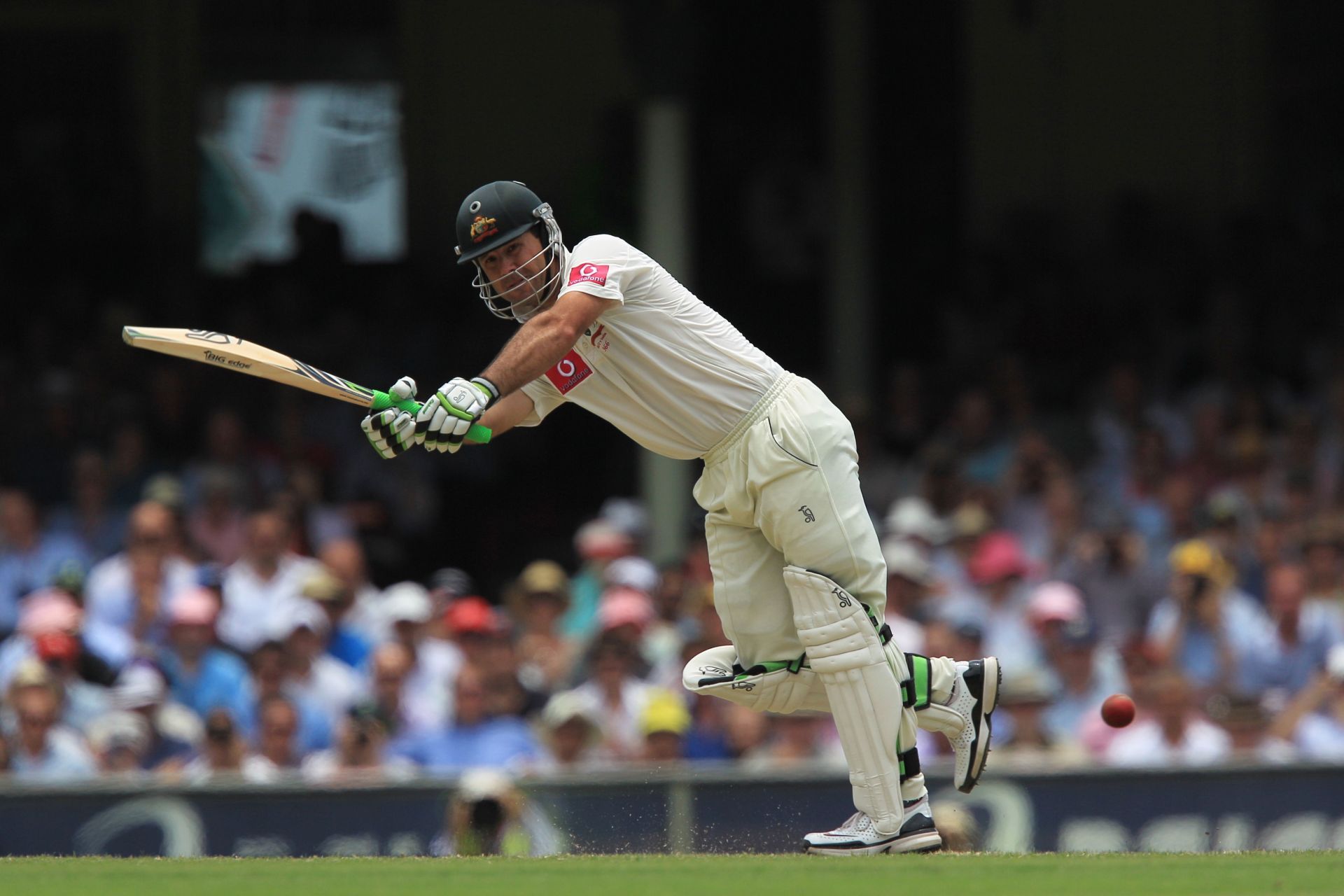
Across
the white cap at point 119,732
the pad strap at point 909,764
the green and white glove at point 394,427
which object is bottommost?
the white cap at point 119,732

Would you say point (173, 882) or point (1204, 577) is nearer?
point (173, 882)

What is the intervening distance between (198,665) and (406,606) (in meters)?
0.89

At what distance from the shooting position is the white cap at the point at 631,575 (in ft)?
29.9

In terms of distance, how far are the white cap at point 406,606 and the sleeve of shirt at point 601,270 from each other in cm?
344

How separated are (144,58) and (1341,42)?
7.29 metres

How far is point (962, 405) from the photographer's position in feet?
33.6

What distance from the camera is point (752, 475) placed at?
5.48 m

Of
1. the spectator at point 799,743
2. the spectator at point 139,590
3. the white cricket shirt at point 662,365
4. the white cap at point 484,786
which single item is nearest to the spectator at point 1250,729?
the spectator at point 799,743

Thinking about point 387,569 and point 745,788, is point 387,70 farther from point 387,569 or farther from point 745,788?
point 745,788

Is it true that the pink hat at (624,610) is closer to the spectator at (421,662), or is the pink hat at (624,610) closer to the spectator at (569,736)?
the spectator at (569,736)

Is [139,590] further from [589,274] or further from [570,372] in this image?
[589,274]

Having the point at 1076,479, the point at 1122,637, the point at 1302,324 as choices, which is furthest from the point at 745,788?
the point at 1302,324

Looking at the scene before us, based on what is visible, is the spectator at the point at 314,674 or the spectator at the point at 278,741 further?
the spectator at the point at 314,674

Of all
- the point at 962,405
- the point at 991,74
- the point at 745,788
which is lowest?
the point at 745,788
